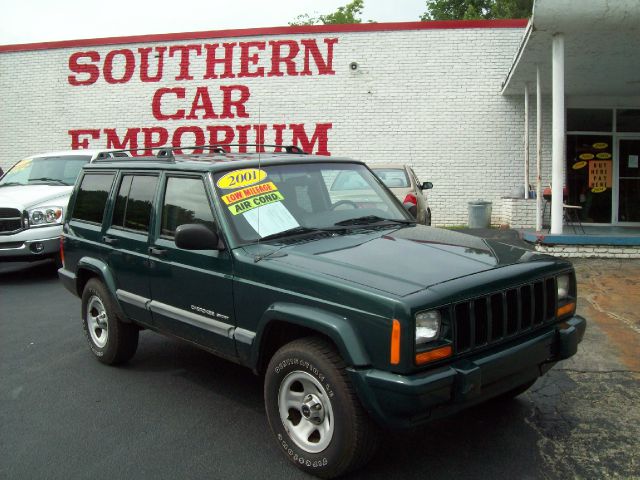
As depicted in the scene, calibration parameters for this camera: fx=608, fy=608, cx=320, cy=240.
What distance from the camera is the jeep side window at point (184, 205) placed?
4031 millimetres

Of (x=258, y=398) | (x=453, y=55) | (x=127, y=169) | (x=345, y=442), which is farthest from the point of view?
(x=453, y=55)

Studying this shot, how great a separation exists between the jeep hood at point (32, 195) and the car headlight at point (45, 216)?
9 cm

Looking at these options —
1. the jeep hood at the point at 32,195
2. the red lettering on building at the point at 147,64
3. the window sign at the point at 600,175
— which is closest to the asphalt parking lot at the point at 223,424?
the jeep hood at the point at 32,195

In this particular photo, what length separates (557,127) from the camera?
31.7 feet

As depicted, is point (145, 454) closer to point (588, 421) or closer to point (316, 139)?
point (588, 421)

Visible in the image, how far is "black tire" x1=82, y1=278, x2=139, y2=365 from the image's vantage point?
4.99 m

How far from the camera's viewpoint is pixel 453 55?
14.1 meters

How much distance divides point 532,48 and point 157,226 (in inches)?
320

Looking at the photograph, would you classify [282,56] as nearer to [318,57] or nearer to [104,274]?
[318,57]

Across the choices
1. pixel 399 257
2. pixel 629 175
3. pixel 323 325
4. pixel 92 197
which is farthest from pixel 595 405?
pixel 629 175

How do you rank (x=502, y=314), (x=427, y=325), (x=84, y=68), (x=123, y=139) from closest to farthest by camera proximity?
(x=427, y=325), (x=502, y=314), (x=123, y=139), (x=84, y=68)

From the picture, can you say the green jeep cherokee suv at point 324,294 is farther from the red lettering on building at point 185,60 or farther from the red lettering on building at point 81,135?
the red lettering on building at point 81,135

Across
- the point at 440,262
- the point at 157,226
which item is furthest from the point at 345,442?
the point at 157,226

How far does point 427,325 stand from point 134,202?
2785 millimetres
